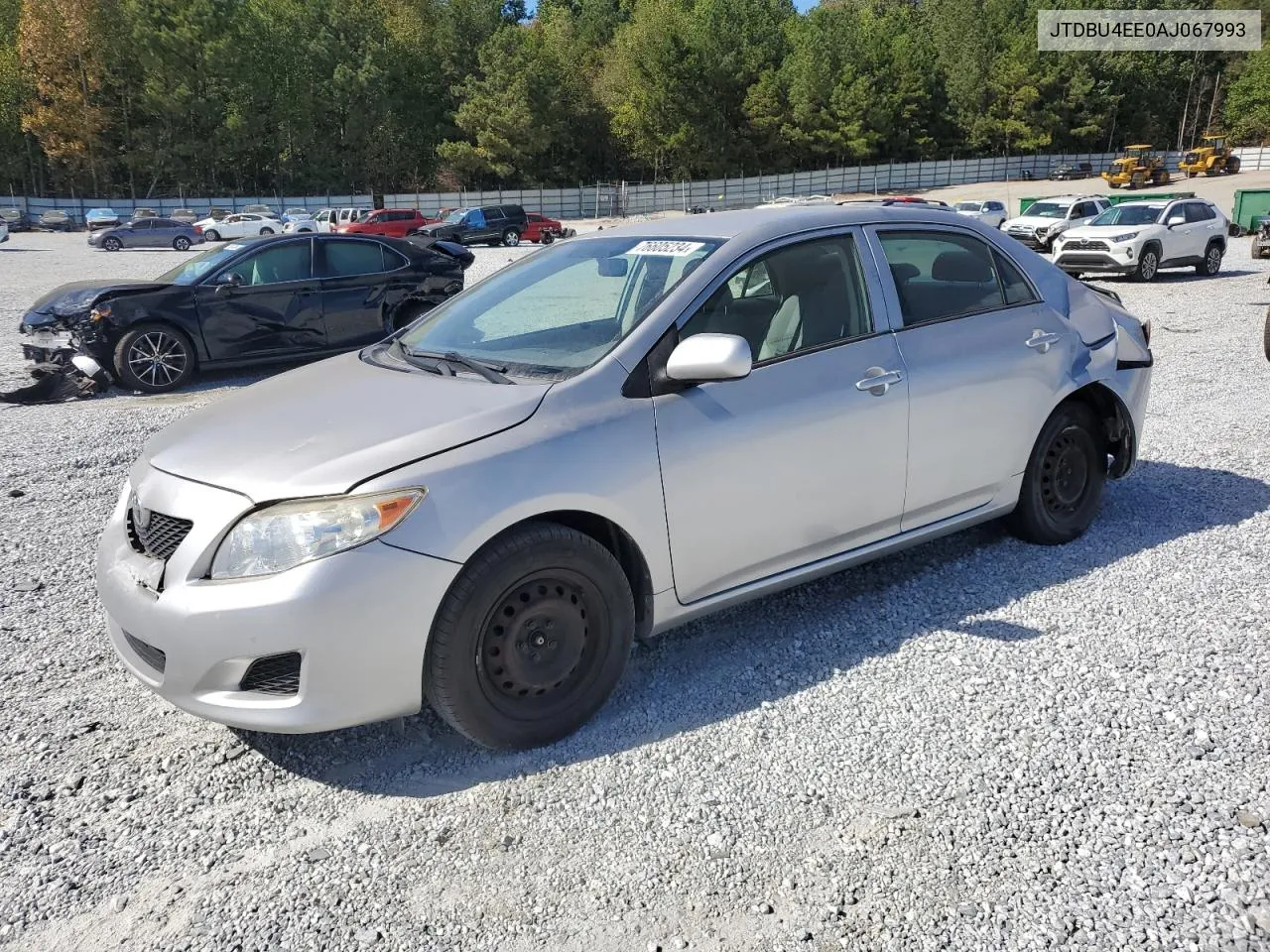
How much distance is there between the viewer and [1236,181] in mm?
61219

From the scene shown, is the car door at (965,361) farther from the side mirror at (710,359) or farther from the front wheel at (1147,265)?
the front wheel at (1147,265)

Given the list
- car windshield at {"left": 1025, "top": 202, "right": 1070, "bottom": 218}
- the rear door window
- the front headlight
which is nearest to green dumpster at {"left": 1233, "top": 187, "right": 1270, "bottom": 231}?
car windshield at {"left": 1025, "top": 202, "right": 1070, "bottom": 218}

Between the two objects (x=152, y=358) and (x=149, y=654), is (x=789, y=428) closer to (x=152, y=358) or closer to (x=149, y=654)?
(x=149, y=654)

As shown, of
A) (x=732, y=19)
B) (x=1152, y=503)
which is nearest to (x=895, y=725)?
(x=1152, y=503)

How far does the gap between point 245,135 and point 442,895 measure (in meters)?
79.3

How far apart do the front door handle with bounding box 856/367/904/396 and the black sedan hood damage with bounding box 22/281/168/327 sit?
337 inches

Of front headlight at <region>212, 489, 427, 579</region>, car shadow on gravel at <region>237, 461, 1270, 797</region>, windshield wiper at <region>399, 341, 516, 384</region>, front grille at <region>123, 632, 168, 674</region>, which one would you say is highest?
windshield wiper at <region>399, 341, 516, 384</region>

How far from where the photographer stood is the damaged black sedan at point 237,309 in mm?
9742

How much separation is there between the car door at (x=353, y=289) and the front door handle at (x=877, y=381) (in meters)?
8.02

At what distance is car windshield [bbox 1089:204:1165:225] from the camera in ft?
64.0

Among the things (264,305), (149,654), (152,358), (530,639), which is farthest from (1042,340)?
(152,358)

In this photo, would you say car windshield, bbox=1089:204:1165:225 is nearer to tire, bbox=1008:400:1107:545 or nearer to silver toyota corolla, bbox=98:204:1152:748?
tire, bbox=1008:400:1107:545

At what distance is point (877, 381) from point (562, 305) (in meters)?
1.34

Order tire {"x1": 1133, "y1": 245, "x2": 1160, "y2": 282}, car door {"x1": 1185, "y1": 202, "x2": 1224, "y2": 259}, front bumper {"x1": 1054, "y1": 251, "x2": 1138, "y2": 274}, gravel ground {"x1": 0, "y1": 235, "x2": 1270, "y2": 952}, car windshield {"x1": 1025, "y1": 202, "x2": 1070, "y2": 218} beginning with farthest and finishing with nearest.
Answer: car windshield {"x1": 1025, "y1": 202, "x2": 1070, "y2": 218}
car door {"x1": 1185, "y1": 202, "x2": 1224, "y2": 259}
tire {"x1": 1133, "y1": 245, "x2": 1160, "y2": 282}
front bumper {"x1": 1054, "y1": 251, "x2": 1138, "y2": 274}
gravel ground {"x1": 0, "y1": 235, "x2": 1270, "y2": 952}
